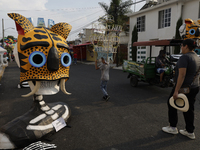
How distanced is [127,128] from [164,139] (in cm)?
79

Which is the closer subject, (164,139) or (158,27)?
(164,139)

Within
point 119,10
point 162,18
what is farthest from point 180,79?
point 119,10

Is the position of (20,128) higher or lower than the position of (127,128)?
higher

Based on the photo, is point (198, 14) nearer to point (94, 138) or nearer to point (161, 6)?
point (161, 6)

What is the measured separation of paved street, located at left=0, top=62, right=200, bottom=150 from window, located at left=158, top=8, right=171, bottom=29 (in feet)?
30.5

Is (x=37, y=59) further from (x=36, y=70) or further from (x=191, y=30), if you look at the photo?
(x=191, y=30)

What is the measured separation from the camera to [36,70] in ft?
9.59

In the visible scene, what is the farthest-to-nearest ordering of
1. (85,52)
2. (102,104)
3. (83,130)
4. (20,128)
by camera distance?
(85,52) < (102,104) < (83,130) < (20,128)

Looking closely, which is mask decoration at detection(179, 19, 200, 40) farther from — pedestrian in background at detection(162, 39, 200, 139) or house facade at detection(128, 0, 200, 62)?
pedestrian in background at detection(162, 39, 200, 139)

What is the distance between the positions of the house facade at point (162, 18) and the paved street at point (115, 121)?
8.72m

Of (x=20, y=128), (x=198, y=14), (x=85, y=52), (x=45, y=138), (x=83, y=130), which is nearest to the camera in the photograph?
(x=20, y=128)

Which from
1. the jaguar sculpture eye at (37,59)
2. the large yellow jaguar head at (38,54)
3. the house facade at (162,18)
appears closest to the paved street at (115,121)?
the large yellow jaguar head at (38,54)

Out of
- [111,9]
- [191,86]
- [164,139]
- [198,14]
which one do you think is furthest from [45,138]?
[111,9]

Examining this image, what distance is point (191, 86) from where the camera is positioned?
9.64 ft
